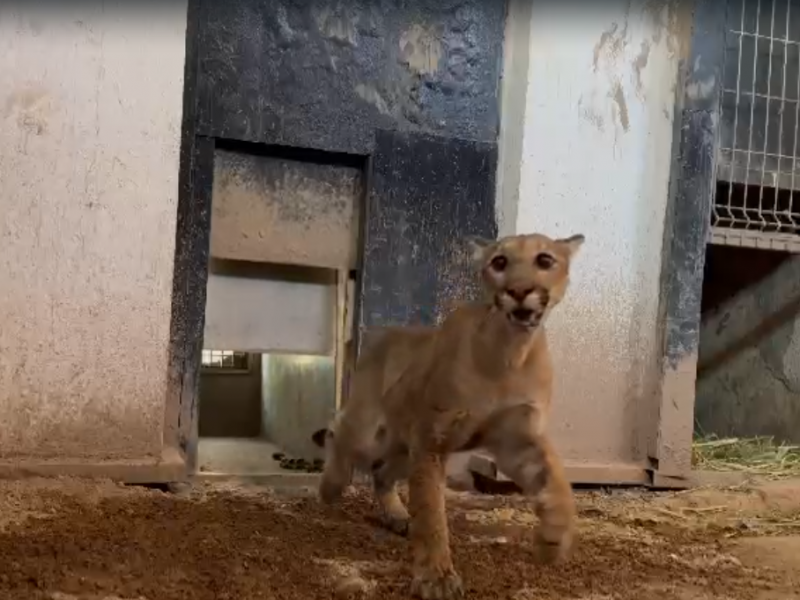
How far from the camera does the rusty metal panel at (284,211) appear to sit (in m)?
5.29

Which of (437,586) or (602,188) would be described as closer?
(437,586)

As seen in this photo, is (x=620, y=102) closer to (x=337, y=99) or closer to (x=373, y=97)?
(x=373, y=97)

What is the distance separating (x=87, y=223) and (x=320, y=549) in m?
2.08

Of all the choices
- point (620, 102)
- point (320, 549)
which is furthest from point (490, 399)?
point (620, 102)

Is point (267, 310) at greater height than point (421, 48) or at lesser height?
lesser

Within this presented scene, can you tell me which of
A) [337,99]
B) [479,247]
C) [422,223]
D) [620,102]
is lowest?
[479,247]

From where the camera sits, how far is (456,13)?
552cm

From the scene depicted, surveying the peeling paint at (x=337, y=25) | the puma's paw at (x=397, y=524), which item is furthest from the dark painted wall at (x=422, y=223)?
the puma's paw at (x=397, y=524)

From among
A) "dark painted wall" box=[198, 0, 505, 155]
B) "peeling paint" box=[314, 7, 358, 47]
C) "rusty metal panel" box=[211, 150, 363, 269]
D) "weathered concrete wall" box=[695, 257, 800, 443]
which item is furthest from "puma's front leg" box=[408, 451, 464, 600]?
"weathered concrete wall" box=[695, 257, 800, 443]

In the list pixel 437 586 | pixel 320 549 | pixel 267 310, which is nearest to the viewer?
pixel 437 586

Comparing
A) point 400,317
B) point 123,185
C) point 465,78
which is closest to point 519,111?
point 465,78

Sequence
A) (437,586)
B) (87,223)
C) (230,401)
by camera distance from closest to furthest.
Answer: (437,586), (87,223), (230,401)

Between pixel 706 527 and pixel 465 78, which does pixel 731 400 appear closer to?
pixel 706 527

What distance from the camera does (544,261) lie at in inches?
127
